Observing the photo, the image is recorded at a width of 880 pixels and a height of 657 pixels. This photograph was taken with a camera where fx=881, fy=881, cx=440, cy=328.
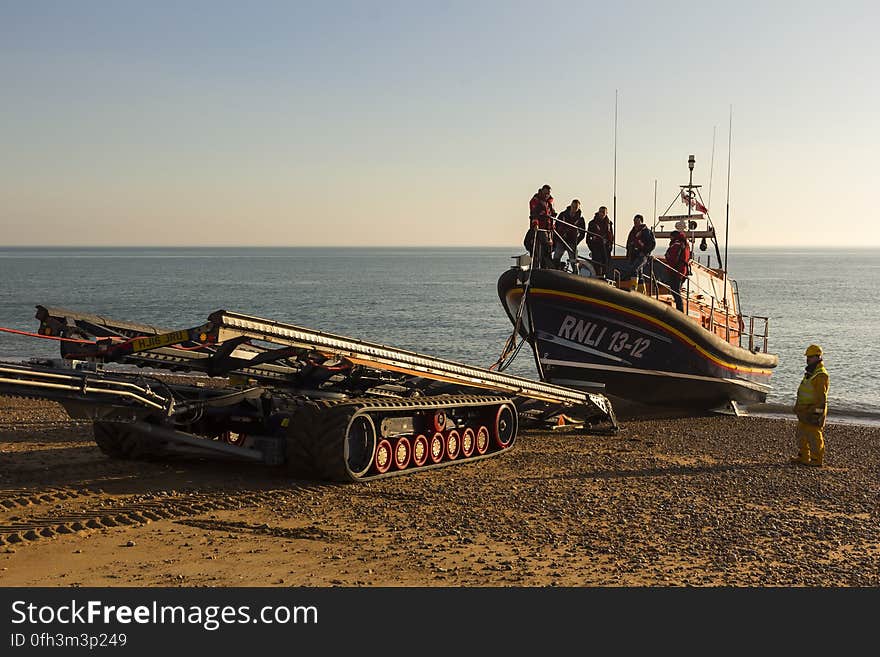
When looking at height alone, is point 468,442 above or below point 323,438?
below

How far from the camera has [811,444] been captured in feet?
42.9

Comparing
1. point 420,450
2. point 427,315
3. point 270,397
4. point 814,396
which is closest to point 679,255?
point 814,396

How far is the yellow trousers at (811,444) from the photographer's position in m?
13.0

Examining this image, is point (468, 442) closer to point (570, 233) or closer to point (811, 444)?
point (811, 444)

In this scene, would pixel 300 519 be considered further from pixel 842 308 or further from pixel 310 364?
pixel 842 308

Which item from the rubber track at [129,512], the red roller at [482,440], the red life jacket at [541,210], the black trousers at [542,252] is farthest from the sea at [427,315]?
the rubber track at [129,512]

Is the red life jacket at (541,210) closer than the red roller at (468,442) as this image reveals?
No

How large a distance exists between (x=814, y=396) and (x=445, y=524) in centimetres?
684

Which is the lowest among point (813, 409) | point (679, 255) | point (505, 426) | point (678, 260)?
point (505, 426)

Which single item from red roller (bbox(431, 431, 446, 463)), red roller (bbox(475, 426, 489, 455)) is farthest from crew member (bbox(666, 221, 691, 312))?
red roller (bbox(431, 431, 446, 463))

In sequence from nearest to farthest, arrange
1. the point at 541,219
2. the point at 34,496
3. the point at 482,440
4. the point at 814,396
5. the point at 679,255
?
the point at 34,496 → the point at 482,440 → the point at 814,396 → the point at 541,219 → the point at 679,255

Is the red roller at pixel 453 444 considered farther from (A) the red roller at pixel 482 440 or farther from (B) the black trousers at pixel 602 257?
(B) the black trousers at pixel 602 257

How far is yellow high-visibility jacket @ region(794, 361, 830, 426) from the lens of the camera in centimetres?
1283

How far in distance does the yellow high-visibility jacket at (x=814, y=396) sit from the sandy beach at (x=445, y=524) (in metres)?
0.77
